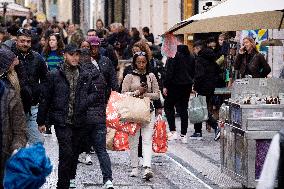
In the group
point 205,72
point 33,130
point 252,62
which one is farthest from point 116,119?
point 205,72

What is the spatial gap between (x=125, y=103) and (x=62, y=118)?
1.85 m

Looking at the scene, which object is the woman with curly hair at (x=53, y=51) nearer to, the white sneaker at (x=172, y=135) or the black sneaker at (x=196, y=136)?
the white sneaker at (x=172, y=135)

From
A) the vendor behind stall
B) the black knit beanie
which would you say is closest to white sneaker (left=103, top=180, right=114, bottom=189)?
the black knit beanie

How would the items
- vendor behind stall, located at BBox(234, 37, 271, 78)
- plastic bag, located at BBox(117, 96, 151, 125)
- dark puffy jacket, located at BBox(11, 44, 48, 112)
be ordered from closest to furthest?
dark puffy jacket, located at BBox(11, 44, 48, 112)
plastic bag, located at BBox(117, 96, 151, 125)
vendor behind stall, located at BBox(234, 37, 271, 78)

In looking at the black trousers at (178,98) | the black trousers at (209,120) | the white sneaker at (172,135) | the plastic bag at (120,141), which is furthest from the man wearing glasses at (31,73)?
the black trousers at (209,120)

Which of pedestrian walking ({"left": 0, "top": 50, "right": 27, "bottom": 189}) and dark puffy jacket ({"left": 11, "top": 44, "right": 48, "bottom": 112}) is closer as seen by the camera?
pedestrian walking ({"left": 0, "top": 50, "right": 27, "bottom": 189})

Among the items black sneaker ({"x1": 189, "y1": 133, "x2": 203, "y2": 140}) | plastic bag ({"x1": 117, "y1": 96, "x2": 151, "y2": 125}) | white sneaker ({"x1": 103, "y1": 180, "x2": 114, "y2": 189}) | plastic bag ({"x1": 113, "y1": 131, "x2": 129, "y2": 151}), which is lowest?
black sneaker ({"x1": 189, "y1": 133, "x2": 203, "y2": 140})

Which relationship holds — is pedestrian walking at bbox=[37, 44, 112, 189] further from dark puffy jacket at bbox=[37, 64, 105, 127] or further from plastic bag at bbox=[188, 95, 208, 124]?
plastic bag at bbox=[188, 95, 208, 124]

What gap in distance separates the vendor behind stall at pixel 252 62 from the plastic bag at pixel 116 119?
4.00 meters

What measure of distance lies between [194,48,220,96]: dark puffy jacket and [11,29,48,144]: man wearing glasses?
5.62 m

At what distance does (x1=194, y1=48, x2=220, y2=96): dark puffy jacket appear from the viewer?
17297 mm

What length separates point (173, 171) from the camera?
13281 millimetres

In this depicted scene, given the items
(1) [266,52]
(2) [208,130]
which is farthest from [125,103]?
(1) [266,52]

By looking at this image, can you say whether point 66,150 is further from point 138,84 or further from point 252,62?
point 252,62
